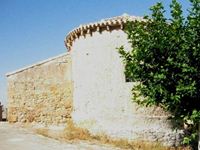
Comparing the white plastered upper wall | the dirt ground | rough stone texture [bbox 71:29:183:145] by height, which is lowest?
the dirt ground

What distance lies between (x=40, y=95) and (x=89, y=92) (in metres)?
3.75

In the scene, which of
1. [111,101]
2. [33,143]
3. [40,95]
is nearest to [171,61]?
[111,101]

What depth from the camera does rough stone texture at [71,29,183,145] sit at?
16.4 meters

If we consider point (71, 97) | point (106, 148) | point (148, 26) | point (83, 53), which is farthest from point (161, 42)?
point (71, 97)

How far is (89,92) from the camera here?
1775cm

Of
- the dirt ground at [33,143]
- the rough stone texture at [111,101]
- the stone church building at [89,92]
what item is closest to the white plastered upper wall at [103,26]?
the stone church building at [89,92]

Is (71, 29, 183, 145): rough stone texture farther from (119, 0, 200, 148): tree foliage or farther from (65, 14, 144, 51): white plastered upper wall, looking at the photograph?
(119, 0, 200, 148): tree foliage

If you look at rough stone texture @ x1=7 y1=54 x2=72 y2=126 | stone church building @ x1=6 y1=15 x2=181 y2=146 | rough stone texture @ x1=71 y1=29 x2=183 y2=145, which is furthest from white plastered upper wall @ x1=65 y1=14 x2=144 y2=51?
rough stone texture @ x1=7 y1=54 x2=72 y2=126

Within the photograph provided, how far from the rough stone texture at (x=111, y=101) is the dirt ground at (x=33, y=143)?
1.50 metres

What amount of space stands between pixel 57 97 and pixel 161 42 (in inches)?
375

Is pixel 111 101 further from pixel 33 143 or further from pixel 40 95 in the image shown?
pixel 40 95

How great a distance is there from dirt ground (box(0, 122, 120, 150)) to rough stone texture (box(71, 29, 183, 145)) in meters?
1.50

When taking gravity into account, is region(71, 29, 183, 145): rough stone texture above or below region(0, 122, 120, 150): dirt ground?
above

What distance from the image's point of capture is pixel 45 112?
802 inches
